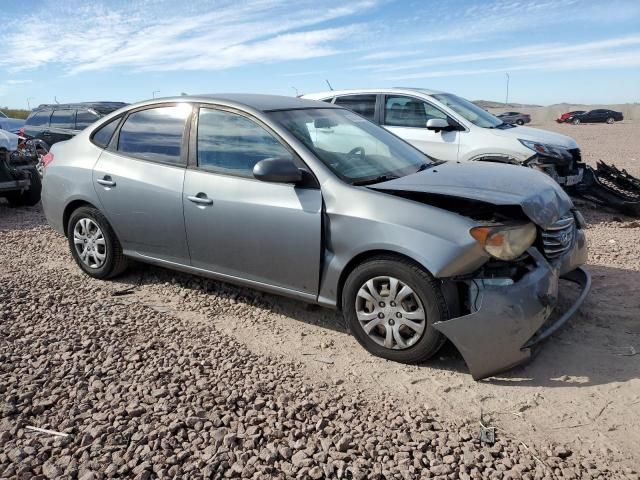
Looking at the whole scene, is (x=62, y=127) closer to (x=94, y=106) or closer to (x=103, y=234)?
(x=94, y=106)

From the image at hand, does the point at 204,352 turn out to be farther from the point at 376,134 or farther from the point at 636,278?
the point at 636,278

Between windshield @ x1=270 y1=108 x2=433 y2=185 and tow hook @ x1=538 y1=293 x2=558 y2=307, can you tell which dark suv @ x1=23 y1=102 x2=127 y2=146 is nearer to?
windshield @ x1=270 y1=108 x2=433 y2=185

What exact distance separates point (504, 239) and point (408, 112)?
5.48m

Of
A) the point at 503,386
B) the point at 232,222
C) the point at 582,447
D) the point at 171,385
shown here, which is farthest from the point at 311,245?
the point at 582,447

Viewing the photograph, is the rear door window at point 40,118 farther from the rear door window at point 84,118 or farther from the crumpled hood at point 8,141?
the crumpled hood at point 8,141

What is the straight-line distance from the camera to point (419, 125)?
8.31 meters

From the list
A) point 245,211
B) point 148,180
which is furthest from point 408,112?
point 245,211

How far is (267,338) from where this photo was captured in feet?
13.3

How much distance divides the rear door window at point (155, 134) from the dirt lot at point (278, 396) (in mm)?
1267

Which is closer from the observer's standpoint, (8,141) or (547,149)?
(547,149)

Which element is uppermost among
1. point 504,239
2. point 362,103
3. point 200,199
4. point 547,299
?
point 362,103

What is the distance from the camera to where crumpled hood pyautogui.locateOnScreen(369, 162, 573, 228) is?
3488 millimetres

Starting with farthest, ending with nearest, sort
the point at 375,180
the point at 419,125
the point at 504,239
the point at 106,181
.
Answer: the point at 419,125 → the point at 106,181 → the point at 375,180 → the point at 504,239

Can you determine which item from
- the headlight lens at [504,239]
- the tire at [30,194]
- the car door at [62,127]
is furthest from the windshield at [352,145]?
the car door at [62,127]
